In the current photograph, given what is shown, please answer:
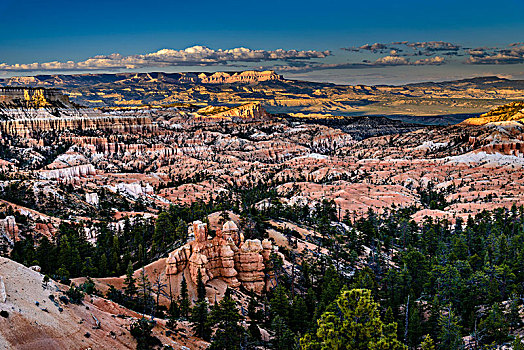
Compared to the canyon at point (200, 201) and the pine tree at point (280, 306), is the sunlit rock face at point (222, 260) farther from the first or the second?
the pine tree at point (280, 306)

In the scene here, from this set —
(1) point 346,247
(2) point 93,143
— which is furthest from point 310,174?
(1) point 346,247

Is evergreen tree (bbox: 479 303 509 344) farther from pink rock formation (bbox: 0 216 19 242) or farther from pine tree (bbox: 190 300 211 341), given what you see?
pink rock formation (bbox: 0 216 19 242)

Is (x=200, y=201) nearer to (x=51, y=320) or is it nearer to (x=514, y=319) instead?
(x=514, y=319)

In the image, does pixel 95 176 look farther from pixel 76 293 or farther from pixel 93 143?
pixel 76 293

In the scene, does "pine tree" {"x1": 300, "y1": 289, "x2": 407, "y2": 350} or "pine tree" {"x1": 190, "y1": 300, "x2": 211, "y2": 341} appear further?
"pine tree" {"x1": 190, "y1": 300, "x2": 211, "y2": 341}

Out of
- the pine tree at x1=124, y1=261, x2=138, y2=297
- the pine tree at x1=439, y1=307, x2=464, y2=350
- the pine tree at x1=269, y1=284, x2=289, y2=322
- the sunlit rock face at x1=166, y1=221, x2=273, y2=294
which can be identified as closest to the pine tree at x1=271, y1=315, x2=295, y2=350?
the pine tree at x1=269, y1=284, x2=289, y2=322

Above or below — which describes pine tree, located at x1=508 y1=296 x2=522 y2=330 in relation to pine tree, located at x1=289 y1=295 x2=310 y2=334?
above

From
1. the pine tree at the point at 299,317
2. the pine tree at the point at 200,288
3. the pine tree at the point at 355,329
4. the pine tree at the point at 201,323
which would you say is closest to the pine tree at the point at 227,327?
the pine tree at the point at 201,323
